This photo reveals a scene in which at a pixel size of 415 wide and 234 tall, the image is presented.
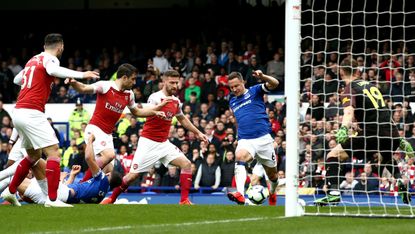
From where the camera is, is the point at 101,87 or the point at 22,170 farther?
the point at 101,87

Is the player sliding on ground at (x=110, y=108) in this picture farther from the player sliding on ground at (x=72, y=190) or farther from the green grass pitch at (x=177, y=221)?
the green grass pitch at (x=177, y=221)

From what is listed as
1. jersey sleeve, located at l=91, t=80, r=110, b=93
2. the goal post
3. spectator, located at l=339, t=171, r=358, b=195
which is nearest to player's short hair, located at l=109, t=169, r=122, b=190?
jersey sleeve, located at l=91, t=80, r=110, b=93

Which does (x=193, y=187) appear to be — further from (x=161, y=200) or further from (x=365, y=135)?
(x=365, y=135)

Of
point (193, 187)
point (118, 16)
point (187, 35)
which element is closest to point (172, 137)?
point (193, 187)

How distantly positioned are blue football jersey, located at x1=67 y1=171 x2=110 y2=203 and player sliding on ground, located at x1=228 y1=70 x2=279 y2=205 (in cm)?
217

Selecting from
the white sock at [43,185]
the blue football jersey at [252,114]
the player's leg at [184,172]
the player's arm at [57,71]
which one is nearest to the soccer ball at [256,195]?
the blue football jersey at [252,114]

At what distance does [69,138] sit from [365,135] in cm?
1335

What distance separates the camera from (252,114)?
1661 centimetres

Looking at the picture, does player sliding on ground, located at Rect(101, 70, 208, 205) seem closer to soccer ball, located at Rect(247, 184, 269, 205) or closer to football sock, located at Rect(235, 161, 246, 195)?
football sock, located at Rect(235, 161, 246, 195)

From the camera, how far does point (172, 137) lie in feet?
82.4

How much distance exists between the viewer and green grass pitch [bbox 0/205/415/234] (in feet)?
36.5

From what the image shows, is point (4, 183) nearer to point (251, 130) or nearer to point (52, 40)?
point (52, 40)

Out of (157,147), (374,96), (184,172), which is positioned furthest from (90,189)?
(374,96)

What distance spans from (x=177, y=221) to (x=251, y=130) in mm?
4601
